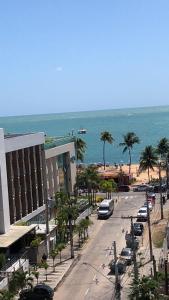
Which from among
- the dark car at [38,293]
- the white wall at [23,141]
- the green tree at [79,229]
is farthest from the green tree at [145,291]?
the white wall at [23,141]

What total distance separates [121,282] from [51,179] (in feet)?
113

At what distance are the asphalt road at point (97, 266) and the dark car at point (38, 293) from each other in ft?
5.37

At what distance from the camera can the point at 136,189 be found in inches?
4264

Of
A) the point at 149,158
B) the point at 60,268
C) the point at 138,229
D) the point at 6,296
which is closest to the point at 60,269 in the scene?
the point at 60,268

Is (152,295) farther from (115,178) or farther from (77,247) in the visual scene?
(115,178)

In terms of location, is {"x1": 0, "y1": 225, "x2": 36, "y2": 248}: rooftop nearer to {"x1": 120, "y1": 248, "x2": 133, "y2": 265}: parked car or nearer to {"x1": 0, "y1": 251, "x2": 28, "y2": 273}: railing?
{"x1": 0, "y1": 251, "x2": 28, "y2": 273}: railing

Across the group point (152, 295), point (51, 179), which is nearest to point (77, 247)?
point (51, 179)

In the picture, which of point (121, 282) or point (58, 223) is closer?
point (121, 282)

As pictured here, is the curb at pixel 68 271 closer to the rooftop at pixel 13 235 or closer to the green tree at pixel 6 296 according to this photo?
the rooftop at pixel 13 235

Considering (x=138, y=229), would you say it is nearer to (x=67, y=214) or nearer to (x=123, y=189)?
(x=67, y=214)

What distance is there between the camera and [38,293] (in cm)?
4738

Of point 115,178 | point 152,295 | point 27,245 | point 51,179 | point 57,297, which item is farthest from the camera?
point 115,178

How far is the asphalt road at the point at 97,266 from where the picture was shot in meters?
49.8

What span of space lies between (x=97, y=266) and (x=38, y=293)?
11.7 metres
